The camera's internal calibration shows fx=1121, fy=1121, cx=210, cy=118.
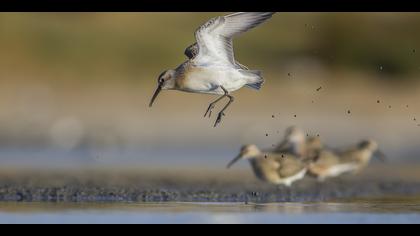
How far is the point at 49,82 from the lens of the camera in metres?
21.1

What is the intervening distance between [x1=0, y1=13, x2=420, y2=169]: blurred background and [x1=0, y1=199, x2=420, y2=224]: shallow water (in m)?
5.91

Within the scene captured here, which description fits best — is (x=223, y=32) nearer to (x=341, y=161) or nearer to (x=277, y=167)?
(x=277, y=167)

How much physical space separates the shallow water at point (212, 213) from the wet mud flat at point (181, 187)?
60 centimetres

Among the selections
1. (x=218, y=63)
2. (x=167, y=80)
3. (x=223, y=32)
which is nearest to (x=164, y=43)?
(x=167, y=80)

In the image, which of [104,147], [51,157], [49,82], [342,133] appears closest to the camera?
[51,157]

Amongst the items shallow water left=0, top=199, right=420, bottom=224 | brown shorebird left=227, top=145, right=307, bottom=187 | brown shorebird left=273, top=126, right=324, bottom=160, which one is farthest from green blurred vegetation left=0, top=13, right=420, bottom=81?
shallow water left=0, top=199, right=420, bottom=224

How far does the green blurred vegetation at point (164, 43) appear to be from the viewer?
21.8m

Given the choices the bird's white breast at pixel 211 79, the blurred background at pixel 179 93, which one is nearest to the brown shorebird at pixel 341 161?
the blurred background at pixel 179 93

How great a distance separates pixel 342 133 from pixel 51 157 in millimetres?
5717

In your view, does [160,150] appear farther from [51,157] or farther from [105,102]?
[105,102]

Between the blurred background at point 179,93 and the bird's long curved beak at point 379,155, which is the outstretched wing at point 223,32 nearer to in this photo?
the bird's long curved beak at point 379,155

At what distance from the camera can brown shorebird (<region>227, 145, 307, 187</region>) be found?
12312 millimetres

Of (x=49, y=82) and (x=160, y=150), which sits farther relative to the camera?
(x=49, y=82)
